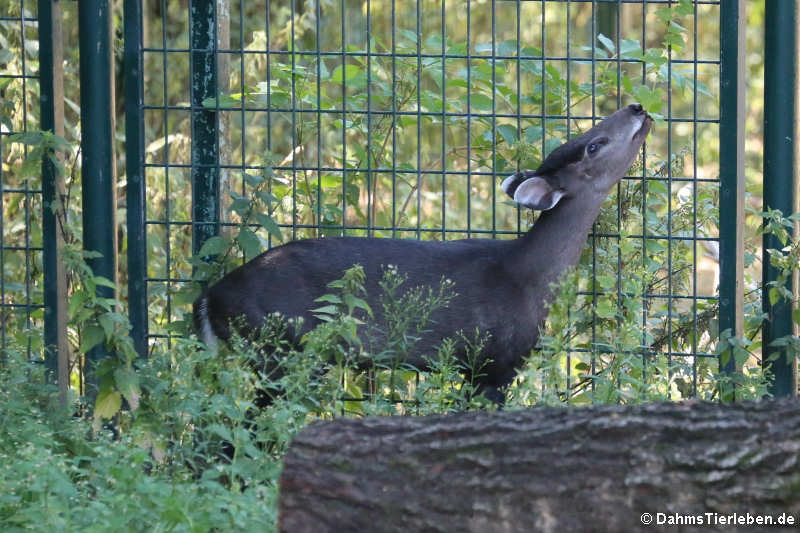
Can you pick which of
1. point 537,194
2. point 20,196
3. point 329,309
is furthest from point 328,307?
point 20,196

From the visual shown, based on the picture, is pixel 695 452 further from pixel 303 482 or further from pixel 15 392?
pixel 15 392

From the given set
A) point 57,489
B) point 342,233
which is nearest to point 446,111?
point 342,233

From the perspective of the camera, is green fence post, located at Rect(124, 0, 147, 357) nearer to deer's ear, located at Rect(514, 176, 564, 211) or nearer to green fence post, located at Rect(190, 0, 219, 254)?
green fence post, located at Rect(190, 0, 219, 254)

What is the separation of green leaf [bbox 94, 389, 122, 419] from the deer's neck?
184 centimetres

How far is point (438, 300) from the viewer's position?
532 cm

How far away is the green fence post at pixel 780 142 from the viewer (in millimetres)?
5852

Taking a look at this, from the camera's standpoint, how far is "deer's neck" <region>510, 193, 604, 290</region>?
5867mm

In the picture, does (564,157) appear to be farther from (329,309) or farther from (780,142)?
(329,309)

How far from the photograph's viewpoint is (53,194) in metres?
6.06

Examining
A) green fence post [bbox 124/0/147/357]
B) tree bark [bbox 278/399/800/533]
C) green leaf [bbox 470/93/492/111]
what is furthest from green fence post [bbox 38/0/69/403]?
tree bark [bbox 278/399/800/533]

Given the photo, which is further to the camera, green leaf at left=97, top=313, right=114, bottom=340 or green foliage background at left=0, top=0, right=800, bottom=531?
green leaf at left=97, top=313, right=114, bottom=340

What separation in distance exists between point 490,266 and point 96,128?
199 centimetres

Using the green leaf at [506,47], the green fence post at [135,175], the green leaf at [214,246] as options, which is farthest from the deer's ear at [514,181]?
the green fence post at [135,175]

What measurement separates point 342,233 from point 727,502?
3204 millimetres
